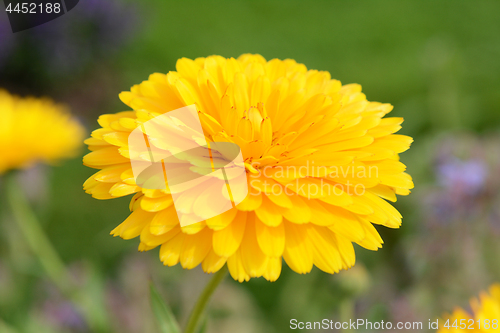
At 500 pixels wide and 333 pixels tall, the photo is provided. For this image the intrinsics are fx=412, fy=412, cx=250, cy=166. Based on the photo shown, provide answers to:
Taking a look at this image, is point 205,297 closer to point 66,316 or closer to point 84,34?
point 66,316

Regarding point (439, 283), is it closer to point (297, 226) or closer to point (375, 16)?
point (297, 226)

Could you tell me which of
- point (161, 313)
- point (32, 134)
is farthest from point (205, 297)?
point (32, 134)

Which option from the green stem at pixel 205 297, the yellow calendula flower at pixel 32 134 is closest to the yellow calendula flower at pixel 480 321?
the green stem at pixel 205 297

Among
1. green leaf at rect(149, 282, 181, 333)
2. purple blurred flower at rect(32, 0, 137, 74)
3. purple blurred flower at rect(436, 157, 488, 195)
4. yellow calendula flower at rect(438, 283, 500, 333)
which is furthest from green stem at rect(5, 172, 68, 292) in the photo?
purple blurred flower at rect(32, 0, 137, 74)

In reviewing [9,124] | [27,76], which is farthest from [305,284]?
[27,76]

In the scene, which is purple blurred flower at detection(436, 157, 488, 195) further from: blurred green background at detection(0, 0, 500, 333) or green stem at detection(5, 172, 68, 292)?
green stem at detection(5, 172, 68, 292)

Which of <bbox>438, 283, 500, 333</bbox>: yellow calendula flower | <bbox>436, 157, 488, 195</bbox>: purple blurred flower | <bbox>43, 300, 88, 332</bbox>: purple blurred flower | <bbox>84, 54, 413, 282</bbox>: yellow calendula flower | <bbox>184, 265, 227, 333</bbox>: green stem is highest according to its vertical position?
<bbox>84, 54, 413, 282</bbox>: yellow calendula flower
